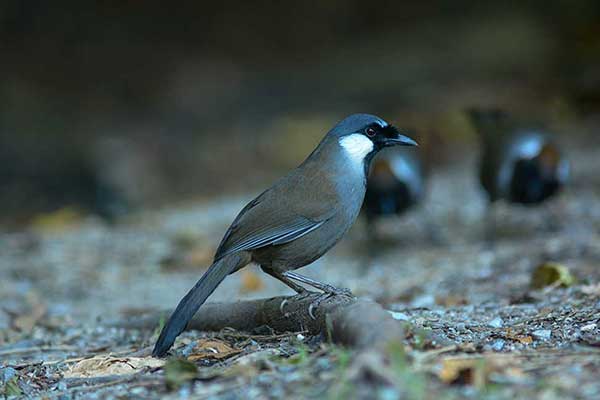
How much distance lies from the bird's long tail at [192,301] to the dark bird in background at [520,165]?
162 inches

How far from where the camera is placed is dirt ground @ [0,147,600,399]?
276cm

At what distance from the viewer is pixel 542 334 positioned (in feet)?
12.0

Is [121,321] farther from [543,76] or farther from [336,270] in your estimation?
[543,76]

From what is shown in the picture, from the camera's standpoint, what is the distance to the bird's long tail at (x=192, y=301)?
3670 millimetres

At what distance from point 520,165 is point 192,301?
456 cm

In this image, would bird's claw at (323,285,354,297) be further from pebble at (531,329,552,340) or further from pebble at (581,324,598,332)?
pebble at (581,324,598,332)

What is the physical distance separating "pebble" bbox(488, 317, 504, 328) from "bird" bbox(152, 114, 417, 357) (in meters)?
0.67

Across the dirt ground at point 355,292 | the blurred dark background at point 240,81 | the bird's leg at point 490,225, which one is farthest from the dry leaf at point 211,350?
the blurred dark background at point 240,81

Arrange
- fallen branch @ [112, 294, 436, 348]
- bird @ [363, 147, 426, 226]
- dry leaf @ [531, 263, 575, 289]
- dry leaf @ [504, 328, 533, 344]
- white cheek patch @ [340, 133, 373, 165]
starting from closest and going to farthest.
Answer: fallen branch @ [112, 294, 436, 348] < dry leaf @ [504, 328, 533, 344] < white cheek patch @ [340, 133, 373, 165] < dry leaf @ [531, 263, 575, 289] < bird @ [363, 147, 426, 226]

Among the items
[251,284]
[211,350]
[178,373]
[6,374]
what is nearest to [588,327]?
[211,350]

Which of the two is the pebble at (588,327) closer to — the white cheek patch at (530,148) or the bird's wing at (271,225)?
the bird's wing at (271,225)

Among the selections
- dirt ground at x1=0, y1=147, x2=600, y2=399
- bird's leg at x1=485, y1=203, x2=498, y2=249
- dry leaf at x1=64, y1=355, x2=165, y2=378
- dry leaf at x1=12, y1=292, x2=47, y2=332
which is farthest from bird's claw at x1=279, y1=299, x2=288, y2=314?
bird's leg at x1=485, y1=203, x2=498, y2=249

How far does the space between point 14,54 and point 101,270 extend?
24.1 feet

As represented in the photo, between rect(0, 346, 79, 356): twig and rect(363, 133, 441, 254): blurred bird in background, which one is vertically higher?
rect(363, 133, 441, 254): blurred bird in background
